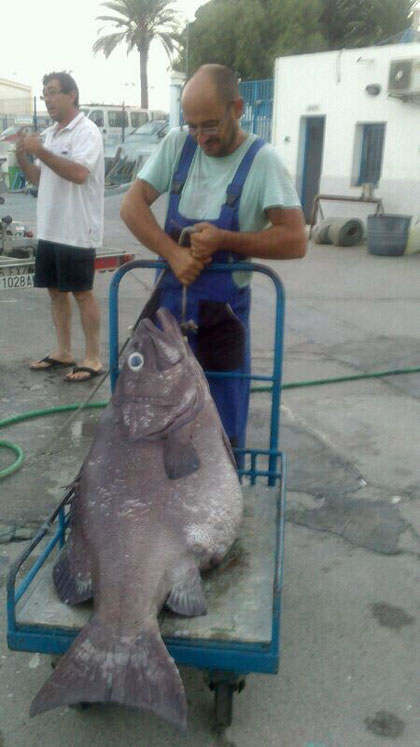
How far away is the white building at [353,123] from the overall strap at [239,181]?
516 inches

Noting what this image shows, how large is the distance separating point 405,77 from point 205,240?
13.6 metres

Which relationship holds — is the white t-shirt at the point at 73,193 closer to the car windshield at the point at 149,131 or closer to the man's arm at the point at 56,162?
the man's arm at the point at 56,162

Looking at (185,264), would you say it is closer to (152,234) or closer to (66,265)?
(152,234)

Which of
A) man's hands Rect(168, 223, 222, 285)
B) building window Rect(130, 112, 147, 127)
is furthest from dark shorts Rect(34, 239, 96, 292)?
building window Rect(130, 112, 147, 127)

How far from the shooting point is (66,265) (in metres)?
5.88

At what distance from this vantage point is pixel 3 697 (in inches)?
108

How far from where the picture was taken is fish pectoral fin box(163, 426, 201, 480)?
2.62 m

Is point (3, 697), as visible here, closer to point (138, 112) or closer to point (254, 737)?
point (254, 737)

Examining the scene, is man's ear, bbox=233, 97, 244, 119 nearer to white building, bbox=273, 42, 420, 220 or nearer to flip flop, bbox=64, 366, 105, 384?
flip flop, bbox=64, 366, 105, 384

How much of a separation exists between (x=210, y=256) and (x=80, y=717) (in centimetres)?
175

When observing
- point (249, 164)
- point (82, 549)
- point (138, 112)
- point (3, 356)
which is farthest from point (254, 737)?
point (138, 112)

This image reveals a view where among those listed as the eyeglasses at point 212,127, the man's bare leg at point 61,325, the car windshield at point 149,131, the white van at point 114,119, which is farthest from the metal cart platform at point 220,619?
the white van at point 114,119

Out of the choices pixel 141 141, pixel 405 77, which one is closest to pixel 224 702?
pixel 405 77

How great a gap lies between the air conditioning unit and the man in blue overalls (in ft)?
42.5
